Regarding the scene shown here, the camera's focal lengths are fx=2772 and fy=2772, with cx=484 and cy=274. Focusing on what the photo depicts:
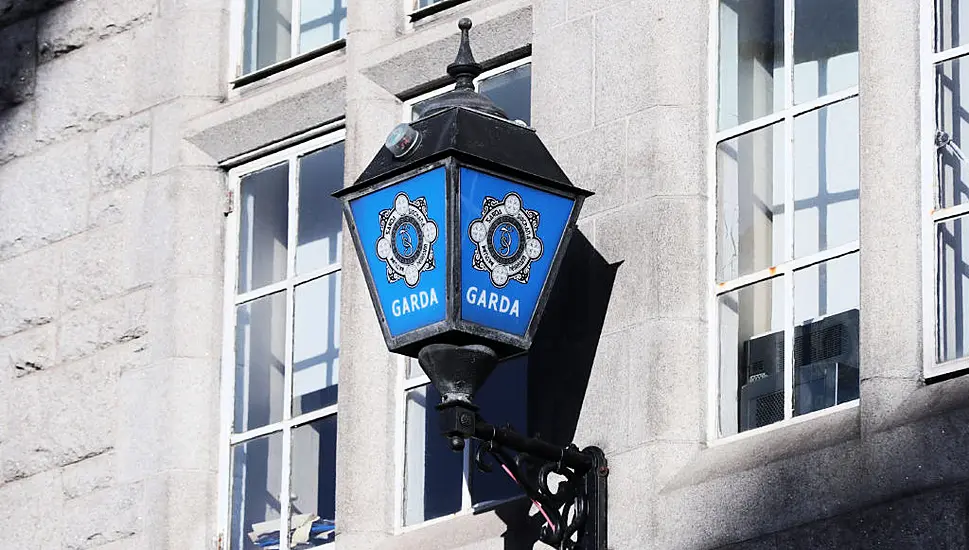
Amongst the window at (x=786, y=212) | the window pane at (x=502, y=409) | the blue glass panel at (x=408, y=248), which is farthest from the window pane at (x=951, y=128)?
the window pane at (x=502, y=409)

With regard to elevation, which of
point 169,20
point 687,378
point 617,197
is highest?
point 169,20

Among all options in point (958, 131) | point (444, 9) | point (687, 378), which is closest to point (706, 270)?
point (687, 378)

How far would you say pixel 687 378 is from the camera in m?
8.14

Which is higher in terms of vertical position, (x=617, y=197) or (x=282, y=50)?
(x=282, y=50)

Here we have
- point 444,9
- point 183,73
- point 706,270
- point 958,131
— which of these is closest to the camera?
point 958,131

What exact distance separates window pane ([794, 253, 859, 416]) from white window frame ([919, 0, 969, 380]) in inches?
14.5

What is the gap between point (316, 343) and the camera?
9586 mm

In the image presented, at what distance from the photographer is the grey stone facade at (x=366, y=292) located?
25.0ft

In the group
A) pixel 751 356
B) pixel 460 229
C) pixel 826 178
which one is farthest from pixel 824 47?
pixel 460 229

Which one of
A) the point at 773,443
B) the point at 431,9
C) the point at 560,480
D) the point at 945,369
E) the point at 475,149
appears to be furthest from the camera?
the point at 431,9

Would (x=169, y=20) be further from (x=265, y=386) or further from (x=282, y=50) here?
(x=265, y=386)

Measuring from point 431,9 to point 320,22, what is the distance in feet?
2.27

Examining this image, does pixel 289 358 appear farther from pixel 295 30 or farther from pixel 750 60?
pixel 750 60

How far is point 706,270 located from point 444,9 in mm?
1687
